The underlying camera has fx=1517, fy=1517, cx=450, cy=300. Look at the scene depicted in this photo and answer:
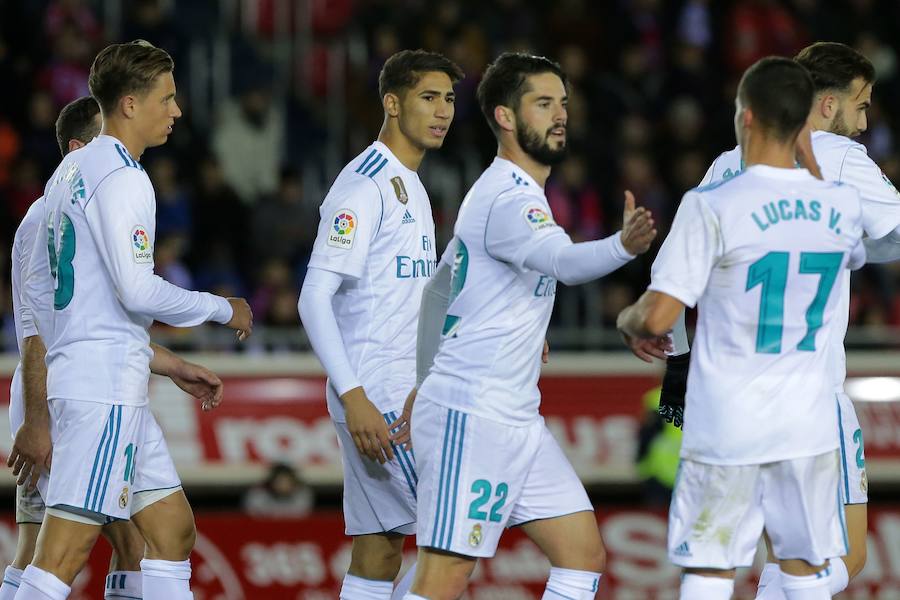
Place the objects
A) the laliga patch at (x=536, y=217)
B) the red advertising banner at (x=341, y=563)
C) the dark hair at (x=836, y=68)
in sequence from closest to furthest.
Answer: the laliga patch at (x=536, y=217), the dark hair at (x=836, y=68), the red advertising banner at (x=341, y=563)

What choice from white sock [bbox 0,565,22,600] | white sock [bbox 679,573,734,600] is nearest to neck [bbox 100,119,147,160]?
white sock [bbox 0,565,22,600]

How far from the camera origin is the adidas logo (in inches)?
199

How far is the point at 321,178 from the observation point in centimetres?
1449

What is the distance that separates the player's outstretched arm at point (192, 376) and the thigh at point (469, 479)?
97cm

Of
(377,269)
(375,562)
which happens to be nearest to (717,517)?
(375,562)

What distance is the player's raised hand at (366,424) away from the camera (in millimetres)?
5863

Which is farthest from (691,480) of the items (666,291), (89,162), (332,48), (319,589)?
(332,48)

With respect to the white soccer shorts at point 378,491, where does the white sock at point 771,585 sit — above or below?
below

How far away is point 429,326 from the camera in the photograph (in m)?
5.89

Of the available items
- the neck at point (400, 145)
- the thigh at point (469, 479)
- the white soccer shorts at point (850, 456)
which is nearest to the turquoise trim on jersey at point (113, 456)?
the thigh at point (469, 479)

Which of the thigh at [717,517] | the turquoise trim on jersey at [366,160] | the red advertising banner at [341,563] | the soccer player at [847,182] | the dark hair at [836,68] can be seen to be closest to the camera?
the thigh at [717,517]

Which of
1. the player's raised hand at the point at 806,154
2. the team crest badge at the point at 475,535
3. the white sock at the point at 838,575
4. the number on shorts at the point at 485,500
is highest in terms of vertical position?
the player's raised hand at the point at 806,154

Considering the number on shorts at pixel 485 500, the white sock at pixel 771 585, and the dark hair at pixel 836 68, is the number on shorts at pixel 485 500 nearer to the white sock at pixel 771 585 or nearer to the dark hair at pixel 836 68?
the white sock at pixel 771 585

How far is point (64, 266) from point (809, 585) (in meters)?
2.94
